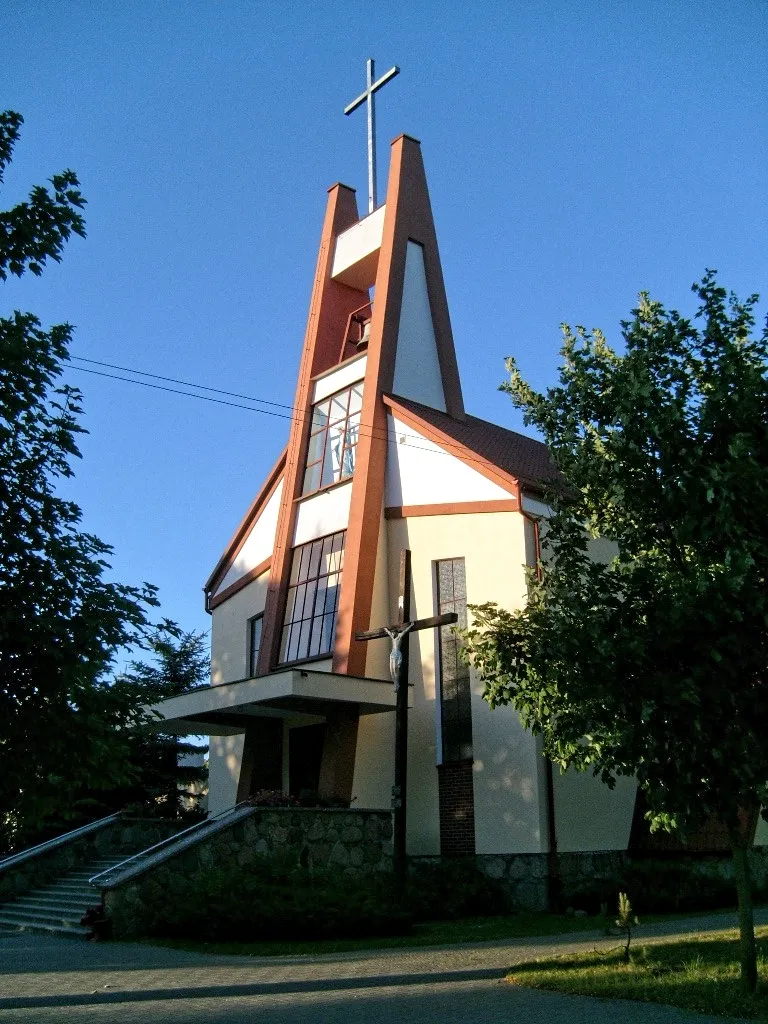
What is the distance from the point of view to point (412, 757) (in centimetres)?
1756

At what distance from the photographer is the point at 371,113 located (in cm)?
2378

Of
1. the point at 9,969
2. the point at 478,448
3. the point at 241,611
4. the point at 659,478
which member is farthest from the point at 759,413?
the point at 241,611

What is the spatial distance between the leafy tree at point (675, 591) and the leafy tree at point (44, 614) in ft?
12.2

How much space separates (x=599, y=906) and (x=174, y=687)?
15.7 m

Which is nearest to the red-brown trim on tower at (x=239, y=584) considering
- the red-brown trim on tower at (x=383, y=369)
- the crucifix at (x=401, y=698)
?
the red-brown trim on tower at (x=383, y=369)

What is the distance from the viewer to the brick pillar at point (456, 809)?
54.1 feet

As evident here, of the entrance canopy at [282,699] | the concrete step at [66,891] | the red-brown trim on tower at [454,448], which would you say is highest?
the red-brown trim on tower at [454,448]

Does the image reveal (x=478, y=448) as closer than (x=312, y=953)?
No

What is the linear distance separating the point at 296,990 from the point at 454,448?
1097 centimetres

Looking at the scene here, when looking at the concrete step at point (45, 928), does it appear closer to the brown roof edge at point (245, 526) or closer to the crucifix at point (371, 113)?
the brown roof edge at point (245, 526)

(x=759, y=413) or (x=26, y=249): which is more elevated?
(x=26, y=249)

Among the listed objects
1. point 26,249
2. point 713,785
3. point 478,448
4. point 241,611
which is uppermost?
point 478,448

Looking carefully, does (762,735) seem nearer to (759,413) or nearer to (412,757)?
(759,413)

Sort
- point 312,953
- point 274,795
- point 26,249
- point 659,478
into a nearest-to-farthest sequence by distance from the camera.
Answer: point 26,249 → point 659,478 → point 312,953 → point 274,795
